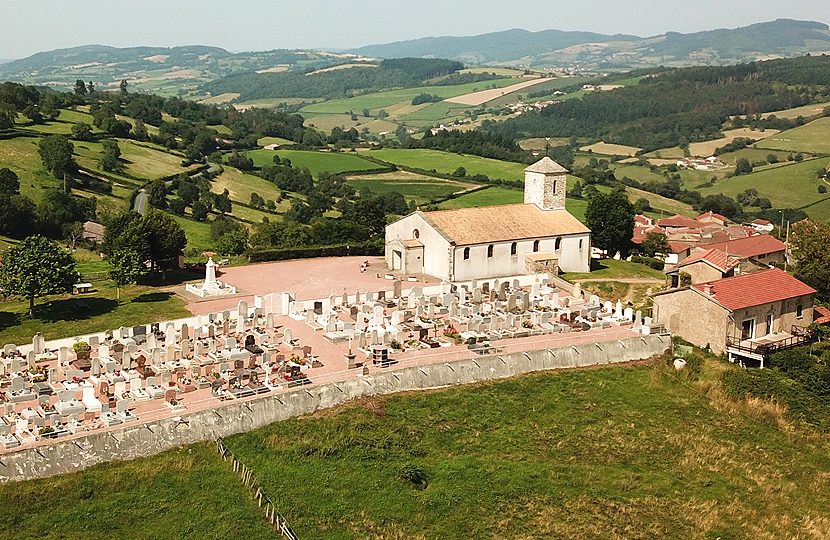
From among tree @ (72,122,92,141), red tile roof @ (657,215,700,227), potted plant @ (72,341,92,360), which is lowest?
red tile roof @ (657,215,700,227)

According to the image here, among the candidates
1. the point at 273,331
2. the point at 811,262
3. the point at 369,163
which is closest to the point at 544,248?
the point at 811,262

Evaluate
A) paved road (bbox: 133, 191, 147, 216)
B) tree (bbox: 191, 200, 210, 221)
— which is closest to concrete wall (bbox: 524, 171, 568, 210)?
tree (bbox: 191, 200, 210, 221)

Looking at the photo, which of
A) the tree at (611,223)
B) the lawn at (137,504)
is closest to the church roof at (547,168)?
the tree at (611,223)

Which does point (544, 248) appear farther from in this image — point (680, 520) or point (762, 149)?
point (762, 149)

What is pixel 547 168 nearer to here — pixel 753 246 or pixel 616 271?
pixel 616 271

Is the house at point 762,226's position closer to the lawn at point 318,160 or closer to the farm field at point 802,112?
the lawn at point 318,160

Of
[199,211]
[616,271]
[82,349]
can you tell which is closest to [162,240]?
[82,349]

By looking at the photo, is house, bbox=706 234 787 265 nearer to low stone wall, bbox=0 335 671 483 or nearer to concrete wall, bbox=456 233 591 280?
concrete wall, bbox=456 233 591 280
